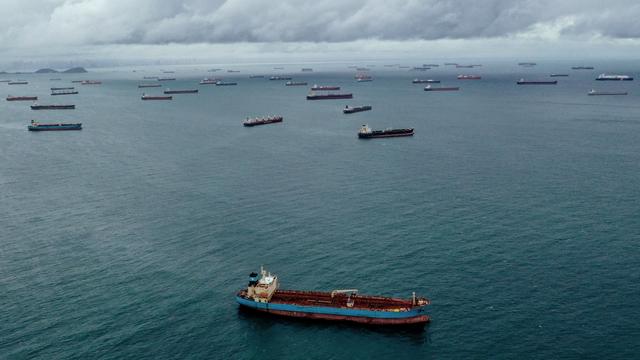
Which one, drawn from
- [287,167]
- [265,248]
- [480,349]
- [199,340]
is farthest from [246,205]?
[480,349]

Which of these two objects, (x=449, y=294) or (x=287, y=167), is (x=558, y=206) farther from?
(x=287, y=167)

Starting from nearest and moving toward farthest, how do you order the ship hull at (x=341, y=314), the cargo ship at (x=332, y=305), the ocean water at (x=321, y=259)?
the ocean water at (x=321, y=259) < the ship hull at (x=341, y=314) < the cargo ship at (x=332, y=305)

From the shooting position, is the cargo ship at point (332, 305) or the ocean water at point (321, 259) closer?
the ocean water at point (321, 259)

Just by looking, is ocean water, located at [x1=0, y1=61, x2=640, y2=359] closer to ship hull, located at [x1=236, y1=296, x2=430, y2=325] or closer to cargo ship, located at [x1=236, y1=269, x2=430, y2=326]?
ship hull, located at [x1=236, y1=296, x2=430, y2=325]

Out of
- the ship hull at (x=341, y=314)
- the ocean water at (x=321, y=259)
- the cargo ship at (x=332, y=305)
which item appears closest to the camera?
the ocean water at (x=321, y=259)

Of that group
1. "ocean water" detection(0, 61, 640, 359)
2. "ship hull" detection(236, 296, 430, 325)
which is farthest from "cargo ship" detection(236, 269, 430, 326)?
"ocean water" detection(0, 61, 640, 359)

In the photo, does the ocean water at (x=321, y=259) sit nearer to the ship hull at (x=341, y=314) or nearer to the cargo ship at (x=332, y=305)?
the ship hull at (x=341, y=314)

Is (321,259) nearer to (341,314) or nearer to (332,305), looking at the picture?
(332,305)

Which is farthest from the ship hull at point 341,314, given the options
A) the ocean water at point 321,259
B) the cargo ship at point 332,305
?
the ocean water at point 321,259
